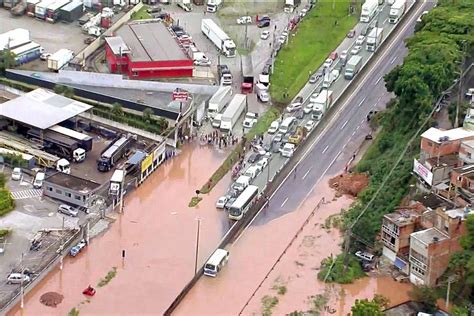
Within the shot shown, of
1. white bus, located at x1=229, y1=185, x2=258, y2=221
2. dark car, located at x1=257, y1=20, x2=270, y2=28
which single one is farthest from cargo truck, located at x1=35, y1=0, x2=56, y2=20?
white bus, located at x1=229, y1=185, x2=258, y2=221

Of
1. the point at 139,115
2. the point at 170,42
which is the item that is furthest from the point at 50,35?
the point at 139,115

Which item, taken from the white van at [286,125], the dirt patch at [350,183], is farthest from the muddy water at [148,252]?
the dirt patch at [350,183]

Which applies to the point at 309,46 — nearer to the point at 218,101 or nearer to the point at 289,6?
the point at 289,6

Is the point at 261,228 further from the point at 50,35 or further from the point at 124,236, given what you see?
the point at 50,35

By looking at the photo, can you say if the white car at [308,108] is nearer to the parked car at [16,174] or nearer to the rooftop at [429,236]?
the rooftop at [429,236]

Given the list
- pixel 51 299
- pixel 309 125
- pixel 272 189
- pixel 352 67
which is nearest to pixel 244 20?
pixel 352 67

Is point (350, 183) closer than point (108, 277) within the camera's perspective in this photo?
No

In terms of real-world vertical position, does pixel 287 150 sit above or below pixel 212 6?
below
